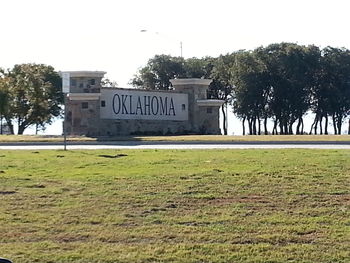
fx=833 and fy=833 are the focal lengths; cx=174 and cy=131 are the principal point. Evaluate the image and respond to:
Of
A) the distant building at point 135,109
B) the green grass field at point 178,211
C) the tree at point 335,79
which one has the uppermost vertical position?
the tree at point 335,79

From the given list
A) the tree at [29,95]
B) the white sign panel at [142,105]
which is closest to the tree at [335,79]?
the white sign panel at [142,105]

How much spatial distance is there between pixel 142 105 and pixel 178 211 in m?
28.7

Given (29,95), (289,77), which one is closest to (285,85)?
(289,77)

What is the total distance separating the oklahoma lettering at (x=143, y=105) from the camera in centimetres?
4047

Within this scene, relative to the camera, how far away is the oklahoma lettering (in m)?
40.5

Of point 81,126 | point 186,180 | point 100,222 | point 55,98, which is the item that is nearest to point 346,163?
point 186,180

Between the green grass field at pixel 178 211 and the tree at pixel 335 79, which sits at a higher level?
the tree at pixel 335 79

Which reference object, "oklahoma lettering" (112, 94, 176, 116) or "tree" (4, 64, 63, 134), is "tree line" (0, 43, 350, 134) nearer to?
"tree" (4, 64, 63, 134)

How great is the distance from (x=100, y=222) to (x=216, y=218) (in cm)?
177

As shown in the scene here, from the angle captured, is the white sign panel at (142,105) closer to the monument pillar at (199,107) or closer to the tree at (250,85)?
the monument pillar at (199,107)

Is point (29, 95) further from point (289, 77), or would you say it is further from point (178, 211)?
point (178, 211)

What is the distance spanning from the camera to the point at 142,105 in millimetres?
41688

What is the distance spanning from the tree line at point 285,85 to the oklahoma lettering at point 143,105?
13903 millimetres

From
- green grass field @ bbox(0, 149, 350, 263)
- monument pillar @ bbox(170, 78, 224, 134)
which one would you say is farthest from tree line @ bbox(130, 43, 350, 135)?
green grass field @ bbox(0, 149, 350, 263)
